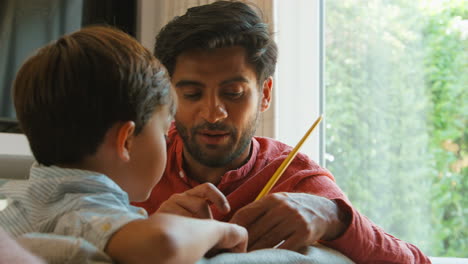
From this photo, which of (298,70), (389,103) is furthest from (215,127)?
(389,103)

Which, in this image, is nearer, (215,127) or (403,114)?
(215,127)

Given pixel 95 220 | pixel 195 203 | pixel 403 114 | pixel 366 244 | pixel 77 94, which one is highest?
pixel 77 94

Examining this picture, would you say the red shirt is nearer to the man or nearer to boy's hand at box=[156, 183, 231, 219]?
the man

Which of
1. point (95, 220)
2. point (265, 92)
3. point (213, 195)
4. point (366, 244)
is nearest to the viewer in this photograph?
point (95, 220)

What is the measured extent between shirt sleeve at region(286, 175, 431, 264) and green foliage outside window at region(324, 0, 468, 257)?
1436 mm

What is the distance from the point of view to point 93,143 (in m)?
0.78

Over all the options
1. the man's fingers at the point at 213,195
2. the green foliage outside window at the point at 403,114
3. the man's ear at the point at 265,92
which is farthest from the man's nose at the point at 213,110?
the green foliage outside window at the point at 403,114

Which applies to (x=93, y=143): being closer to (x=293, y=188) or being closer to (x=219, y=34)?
(x=293, y=188)

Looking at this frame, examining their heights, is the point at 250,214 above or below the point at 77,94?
below

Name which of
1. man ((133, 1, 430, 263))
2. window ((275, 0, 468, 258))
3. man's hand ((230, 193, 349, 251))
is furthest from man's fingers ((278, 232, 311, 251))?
window ((275, 0, 468, 258))

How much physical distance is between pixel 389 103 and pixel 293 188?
58.2 inches

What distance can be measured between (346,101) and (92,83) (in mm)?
2030

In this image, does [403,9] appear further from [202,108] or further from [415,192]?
[202,108]

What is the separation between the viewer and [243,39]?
4.79ft
